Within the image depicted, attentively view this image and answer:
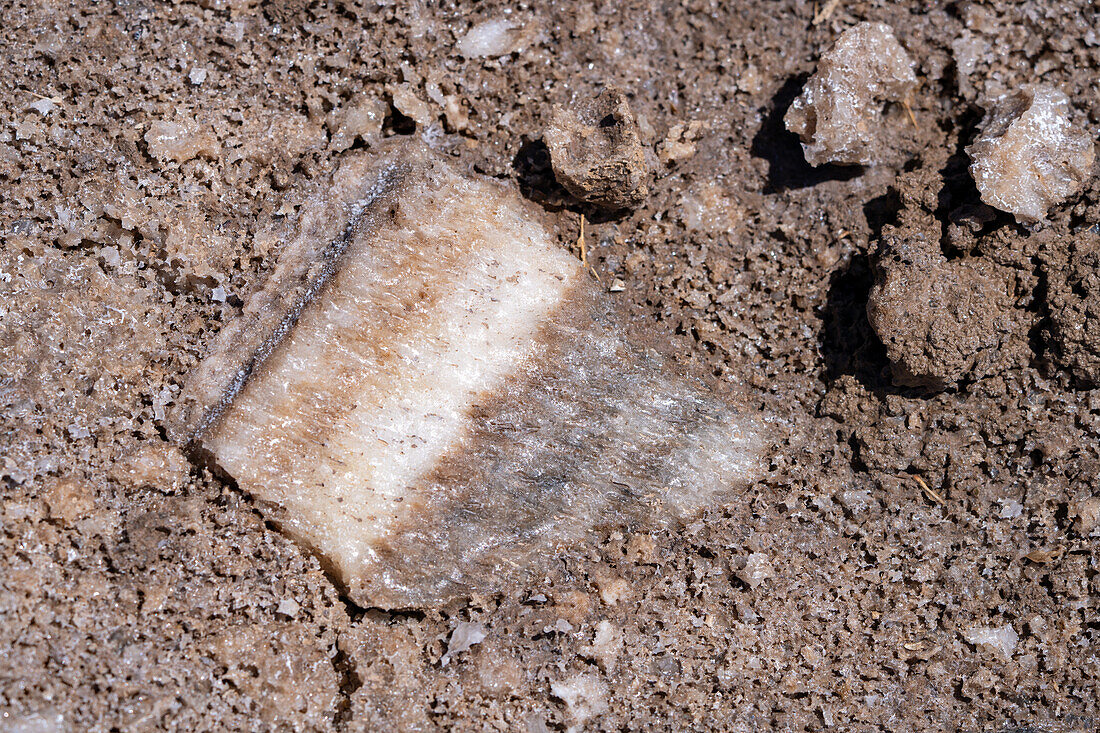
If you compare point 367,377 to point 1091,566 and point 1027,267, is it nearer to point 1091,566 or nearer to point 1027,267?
point 1027,267

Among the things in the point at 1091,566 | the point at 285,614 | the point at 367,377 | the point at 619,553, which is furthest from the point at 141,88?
the point at 1091,566

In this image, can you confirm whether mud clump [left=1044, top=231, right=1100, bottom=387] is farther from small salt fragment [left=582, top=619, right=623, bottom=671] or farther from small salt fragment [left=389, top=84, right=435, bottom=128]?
small salt fragment [left=389, top=84, right=435, bottom=128]

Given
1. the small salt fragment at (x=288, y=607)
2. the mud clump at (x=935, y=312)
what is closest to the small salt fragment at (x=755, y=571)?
the mud clump at (x=935, y=312)

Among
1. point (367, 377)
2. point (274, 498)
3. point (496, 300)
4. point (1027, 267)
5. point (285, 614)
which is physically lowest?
point (285, 614)

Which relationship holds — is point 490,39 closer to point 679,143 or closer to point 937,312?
point 679,143

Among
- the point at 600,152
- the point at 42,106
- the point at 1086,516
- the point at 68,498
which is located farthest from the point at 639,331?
the point at 42,106

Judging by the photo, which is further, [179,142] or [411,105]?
[411,105]

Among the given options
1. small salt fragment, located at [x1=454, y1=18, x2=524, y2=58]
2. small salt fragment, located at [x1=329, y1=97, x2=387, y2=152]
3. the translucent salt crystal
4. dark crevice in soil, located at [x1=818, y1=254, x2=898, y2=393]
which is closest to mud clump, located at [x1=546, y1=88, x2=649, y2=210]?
small salt fragment, located at [x1=454, y1=18, x2=524, y2=58]
